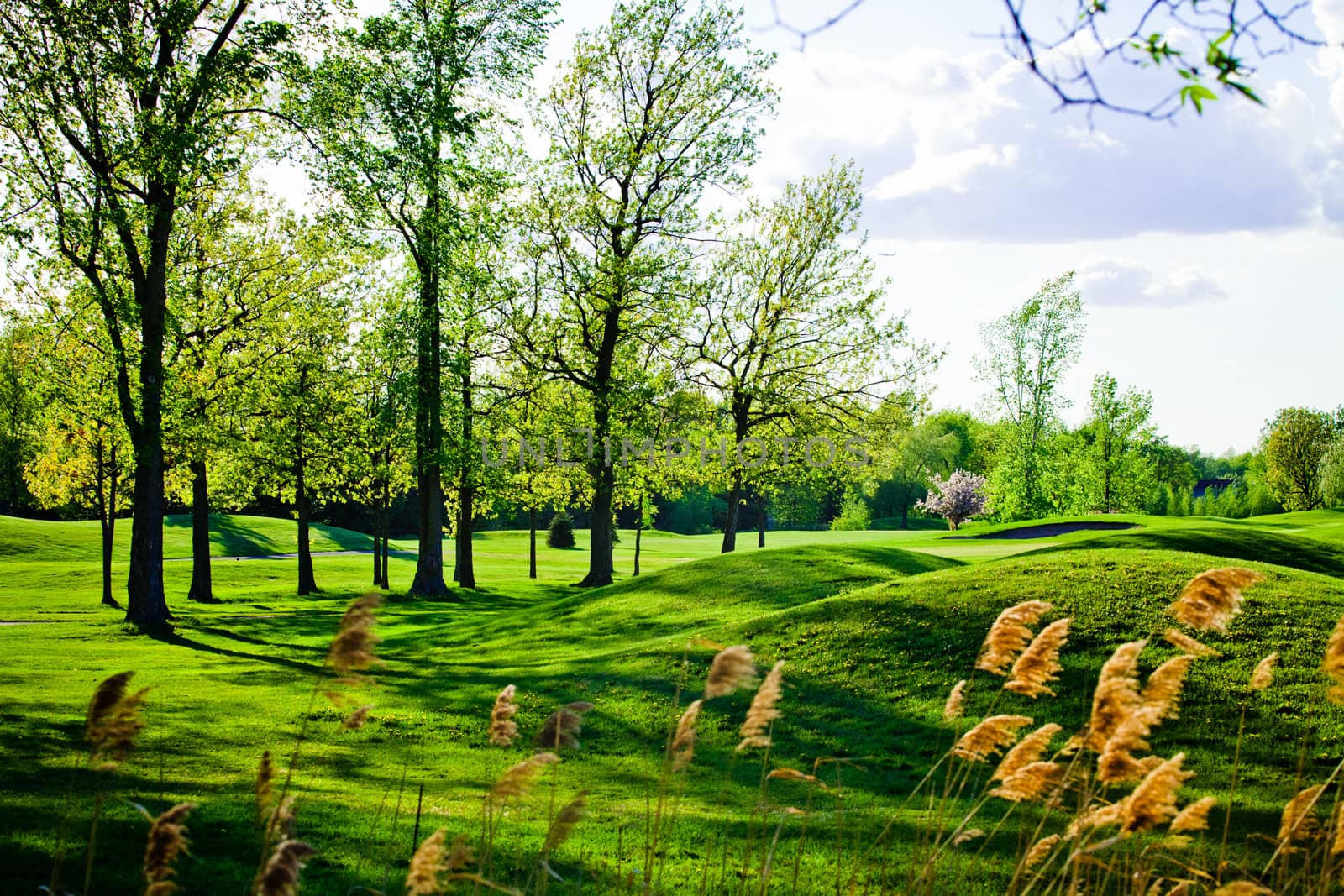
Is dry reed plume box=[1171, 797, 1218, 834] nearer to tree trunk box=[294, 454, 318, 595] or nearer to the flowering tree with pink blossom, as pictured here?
tree trunk box=[294, 454, 318, 595]

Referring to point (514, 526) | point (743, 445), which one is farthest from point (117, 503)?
point (514, 526)

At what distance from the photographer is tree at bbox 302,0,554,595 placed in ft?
74.7

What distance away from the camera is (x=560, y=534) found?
59000mm

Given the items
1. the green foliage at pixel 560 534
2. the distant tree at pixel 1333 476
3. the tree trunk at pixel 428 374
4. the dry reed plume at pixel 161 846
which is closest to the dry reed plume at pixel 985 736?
the dry reed plume at pixel 161 846

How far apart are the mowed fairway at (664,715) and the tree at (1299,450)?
50280 millimetres

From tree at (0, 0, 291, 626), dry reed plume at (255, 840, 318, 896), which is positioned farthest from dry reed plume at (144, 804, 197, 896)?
tree at (0, 0, 291, 626)

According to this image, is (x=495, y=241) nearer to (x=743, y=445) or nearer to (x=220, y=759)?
(x=743, y=445)

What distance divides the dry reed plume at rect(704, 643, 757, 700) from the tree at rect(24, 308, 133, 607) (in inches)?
954

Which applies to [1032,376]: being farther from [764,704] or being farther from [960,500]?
[764,704]

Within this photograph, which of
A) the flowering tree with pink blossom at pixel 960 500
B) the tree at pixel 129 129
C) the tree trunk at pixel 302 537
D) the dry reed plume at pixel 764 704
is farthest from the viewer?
the flowering tree with pink blossom at pixel 960 500

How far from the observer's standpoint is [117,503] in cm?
3309

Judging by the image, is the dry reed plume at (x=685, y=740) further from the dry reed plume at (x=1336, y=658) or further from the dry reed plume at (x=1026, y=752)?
the dry reed plume at (x=1336, y=658)

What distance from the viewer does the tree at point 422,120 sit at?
22.8 metres

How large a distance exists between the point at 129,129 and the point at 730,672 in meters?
21.7
